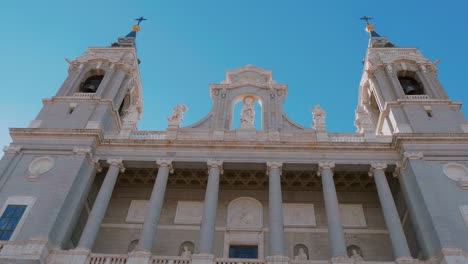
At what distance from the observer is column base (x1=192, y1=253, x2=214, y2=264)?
1859 centimetres

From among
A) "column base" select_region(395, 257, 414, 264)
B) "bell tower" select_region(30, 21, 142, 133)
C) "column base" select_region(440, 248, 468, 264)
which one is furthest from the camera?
"bell tower" select_region(30, 21, 142, 133)

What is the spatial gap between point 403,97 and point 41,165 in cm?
1983

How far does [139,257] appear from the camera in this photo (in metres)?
18.7

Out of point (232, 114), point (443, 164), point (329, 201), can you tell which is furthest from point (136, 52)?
point (443, 164)

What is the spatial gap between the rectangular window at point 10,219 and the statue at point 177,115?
8.89 metres

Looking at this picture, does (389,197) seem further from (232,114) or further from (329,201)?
(232,114)

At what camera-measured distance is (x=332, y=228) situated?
19953 millimetres

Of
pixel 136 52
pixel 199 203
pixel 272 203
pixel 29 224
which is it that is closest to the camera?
pixel 29 224

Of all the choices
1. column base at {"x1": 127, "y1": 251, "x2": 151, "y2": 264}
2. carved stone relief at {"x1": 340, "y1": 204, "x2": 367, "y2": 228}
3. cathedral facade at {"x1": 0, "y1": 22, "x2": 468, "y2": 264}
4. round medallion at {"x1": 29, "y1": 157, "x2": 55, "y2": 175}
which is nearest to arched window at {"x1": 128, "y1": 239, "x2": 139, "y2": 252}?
cathedral facade at {"x1": 0, "y1": 22, "x2": 468, "y2": 264}

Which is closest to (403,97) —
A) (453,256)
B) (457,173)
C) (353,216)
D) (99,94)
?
(457,173)

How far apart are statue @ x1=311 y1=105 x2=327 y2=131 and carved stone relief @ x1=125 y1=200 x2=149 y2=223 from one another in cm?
1013

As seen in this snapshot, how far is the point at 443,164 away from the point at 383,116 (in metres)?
5.56

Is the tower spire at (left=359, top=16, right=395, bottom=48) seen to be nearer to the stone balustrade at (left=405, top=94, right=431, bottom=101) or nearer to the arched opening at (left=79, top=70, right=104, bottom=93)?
the stone balustrade at (left=405, top=94, right=431, bottom=101)

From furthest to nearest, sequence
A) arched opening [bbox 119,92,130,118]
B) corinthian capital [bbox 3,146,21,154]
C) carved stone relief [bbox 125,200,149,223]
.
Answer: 1. arched opening [bbox 119,92,130,118]
2. carved stone relief [bbox 125,200,149,223]
3. corinthian capital [bbox 3,146,21,154]
